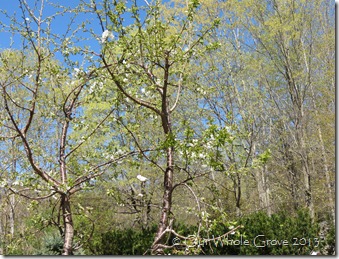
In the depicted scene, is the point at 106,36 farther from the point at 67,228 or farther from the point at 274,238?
the point at 274,238

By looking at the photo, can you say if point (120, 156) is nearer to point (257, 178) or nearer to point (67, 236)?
point (67, 236)

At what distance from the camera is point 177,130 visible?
3.60 m

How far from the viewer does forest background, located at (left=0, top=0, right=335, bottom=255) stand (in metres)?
3.22

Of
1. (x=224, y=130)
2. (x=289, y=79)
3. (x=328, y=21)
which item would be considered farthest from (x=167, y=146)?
(x=328, y=21)

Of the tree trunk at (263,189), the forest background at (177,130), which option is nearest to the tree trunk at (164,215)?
the forest background at (177,130)

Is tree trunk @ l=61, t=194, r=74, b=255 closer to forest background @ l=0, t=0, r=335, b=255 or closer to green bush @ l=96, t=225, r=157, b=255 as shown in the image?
forest background @ l=0, t=0, r=335, b=255

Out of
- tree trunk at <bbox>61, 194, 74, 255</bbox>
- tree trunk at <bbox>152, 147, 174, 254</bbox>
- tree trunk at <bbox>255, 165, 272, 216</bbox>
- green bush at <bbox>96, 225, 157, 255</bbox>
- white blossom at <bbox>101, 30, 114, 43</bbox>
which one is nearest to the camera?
white blossom at <bbox>101, 30, 114, 43</bbox>

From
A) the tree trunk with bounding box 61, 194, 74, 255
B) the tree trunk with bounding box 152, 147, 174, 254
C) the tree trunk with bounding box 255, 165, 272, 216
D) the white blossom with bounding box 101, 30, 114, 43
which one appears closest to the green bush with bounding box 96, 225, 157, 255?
the tree trunk with bounding box 61, 194, 74, 255

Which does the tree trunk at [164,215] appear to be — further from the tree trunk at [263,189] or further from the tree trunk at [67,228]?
the tree trunk at [263,189]

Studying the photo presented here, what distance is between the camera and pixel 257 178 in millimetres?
8250

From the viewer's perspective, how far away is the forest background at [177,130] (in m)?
3.22

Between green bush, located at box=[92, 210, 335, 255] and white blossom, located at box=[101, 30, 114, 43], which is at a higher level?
white blossom, located at box=[101, 30, 114, 43]

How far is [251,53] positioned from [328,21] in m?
2.00

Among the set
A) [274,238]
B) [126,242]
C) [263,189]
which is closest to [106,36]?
[274,238]
